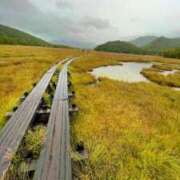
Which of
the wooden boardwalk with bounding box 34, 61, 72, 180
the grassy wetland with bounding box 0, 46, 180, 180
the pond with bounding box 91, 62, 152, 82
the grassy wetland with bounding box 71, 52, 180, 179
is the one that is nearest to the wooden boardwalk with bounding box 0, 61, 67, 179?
the grassy wetland with bounding box 0, 46, 180, 180

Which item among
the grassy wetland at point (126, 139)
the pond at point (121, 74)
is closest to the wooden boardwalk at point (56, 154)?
the grassy wetland at point (126, 139)

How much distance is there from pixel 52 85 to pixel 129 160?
9.53 m

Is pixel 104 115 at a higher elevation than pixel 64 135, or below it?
below

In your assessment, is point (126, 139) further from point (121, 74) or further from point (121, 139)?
point (121, 74)

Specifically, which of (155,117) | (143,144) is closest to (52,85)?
(155,117)

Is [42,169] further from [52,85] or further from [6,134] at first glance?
[52,85]

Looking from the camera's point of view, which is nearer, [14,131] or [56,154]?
[56,154]

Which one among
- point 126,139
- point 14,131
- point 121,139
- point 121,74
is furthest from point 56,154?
point 121,74

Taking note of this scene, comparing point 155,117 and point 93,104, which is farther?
point 93,104

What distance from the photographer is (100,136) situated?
664 cm

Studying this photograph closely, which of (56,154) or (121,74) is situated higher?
(56,154)

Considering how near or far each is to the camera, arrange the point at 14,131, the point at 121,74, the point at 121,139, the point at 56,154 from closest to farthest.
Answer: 1. the point at 56,154
2. the point at 14,131
3. the point at 121,139
4. the point at 121,74

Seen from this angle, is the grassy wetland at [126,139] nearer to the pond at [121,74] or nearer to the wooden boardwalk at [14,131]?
the wooden boardwalk at [14,131]

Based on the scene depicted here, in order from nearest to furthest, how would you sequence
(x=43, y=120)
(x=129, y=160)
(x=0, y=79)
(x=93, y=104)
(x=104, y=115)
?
(x=129, y=160), (x=43, y=120), (x=104, y=115), (x=93, y=104), (x=0, y=79)
